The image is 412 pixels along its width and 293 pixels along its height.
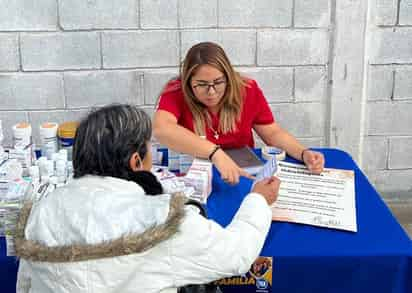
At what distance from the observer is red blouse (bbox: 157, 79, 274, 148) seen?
2.05 meters

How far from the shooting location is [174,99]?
2047mm

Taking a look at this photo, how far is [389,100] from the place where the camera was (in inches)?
113

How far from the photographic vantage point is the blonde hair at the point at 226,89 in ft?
6.39

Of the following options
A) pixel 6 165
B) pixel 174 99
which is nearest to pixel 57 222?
pixel 6 165

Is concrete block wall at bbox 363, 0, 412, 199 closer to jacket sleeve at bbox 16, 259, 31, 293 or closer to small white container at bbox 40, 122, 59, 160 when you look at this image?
small white container at bbox 40, 122, 59, 160

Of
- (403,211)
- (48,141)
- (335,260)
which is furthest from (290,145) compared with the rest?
(403,211)

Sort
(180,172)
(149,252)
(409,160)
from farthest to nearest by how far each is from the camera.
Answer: (409,160) → (180,172) → (149,252)

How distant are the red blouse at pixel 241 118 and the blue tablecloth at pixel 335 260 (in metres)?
0.69

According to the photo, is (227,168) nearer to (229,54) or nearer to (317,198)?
(317,198)

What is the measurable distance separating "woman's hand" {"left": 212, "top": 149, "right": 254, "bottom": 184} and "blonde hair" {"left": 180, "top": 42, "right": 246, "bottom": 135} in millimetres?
306

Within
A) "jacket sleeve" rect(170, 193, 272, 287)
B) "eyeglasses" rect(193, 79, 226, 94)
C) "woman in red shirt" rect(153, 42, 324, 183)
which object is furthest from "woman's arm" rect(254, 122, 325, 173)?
"jacket sleeve" rect(170, 193, 272, 287)

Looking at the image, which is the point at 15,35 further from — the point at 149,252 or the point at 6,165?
the point at 149,252

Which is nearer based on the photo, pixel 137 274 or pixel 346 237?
pixel 137 274

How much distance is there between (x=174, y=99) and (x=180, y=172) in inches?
14.5
